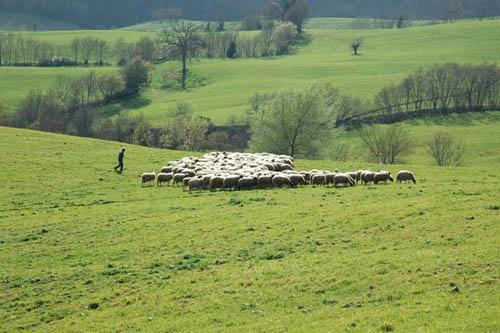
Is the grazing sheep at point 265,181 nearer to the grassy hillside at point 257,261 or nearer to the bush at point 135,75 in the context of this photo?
the grassy hillside at point 257,261

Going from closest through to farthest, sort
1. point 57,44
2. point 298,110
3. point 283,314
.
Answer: point 283,314 → point 298,110 → point 57,44

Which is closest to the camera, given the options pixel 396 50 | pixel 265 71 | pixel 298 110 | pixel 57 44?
pixel 298 110

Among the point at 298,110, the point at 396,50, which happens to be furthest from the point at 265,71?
the point at 298,110

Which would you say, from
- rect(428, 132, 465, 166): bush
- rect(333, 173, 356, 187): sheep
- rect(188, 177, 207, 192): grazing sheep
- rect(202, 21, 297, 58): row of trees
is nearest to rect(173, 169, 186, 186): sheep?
rect(188, 177, 207, 192): grazing sheep

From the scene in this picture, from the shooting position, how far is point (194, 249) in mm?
23922

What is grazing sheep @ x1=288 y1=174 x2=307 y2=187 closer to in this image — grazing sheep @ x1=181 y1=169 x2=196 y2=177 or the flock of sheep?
the flock of sheep

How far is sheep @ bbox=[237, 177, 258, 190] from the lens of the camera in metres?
36.9

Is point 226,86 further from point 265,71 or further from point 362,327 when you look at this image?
point 362,327

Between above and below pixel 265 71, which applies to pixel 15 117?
below

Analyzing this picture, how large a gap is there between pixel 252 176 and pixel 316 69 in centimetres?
12493

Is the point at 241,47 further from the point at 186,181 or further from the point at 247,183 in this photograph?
→ the point at 247,183

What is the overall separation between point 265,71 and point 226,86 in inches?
588

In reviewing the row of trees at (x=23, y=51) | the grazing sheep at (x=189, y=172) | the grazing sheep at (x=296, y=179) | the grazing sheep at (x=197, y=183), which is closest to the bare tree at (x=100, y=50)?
the row of trees at (x=23, y=51)

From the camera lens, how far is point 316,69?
522ft
